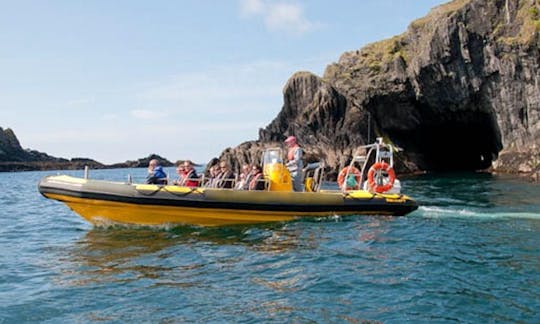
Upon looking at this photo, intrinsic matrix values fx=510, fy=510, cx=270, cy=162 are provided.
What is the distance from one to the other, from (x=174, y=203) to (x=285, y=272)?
469 centimetres

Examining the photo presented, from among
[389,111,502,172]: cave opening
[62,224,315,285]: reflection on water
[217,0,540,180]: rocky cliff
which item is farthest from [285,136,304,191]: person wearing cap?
[389,111,502,172]: cave opening

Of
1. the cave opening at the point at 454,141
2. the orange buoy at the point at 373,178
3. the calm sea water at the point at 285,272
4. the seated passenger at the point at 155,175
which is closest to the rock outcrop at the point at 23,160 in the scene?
the cave opening at the point at 454,141

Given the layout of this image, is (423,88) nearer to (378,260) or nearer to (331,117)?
(331,117)

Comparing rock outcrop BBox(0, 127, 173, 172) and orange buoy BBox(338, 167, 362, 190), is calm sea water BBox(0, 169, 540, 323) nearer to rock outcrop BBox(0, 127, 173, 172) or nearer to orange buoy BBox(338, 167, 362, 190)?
orange buoy BBox(338, 167, 362, 190)

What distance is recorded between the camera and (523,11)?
112 feet

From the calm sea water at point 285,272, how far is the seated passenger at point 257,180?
1051 mm

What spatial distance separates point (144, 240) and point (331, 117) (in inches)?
1327

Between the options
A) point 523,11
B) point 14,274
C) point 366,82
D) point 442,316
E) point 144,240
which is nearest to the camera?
point 442,316

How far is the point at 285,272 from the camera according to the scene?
8258 millimetres

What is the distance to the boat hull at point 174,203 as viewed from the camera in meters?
12.1

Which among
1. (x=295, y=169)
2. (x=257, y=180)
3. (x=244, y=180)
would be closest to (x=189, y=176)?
(x=244, y=180)

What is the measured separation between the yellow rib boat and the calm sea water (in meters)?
0.31

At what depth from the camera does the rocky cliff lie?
34750mm

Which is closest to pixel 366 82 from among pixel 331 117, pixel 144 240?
pixel 331 117
